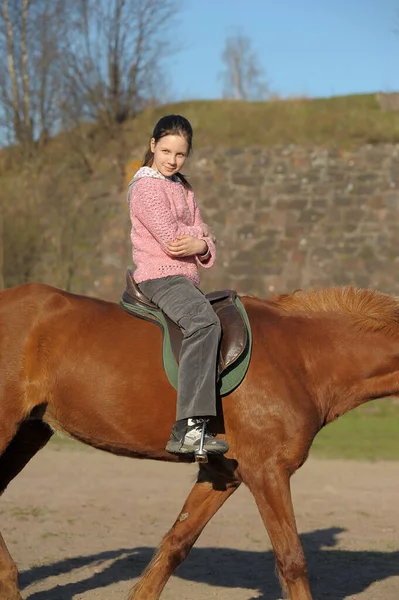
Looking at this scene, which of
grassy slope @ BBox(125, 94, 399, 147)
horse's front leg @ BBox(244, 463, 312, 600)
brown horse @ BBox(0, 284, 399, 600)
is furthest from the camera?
grassy slope @ BBox(125, 94, 399, 147)

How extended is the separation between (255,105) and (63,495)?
12.3 m

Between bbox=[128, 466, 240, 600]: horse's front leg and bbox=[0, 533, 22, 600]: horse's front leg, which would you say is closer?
bbox=[0, 533, 22, 600]: horse's front leg

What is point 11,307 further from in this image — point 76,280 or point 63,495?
point 76,280

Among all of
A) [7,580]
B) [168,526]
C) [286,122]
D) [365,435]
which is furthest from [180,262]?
[286,122]

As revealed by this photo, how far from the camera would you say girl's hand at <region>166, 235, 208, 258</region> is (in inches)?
189

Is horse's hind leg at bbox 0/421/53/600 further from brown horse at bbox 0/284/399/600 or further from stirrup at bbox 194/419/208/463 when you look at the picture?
stirrup at bbox 194/419/208/463

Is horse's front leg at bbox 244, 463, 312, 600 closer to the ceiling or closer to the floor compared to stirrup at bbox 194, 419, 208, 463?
closer to the floor

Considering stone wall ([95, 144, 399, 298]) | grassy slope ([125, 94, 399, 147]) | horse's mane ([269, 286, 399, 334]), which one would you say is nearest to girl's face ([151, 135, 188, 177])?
horse's mane ([269, 286, 399, 334])

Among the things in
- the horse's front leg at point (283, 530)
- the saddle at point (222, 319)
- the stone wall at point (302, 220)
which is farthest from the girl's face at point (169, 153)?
the stone wall at point (302, 220)

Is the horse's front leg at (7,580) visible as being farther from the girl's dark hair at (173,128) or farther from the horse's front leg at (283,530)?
the girl's dark hair at (173,128)

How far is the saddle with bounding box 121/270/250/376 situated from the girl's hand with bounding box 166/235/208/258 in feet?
0.92

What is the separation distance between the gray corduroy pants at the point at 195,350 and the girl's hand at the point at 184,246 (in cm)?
20

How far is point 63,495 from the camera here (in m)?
8.95

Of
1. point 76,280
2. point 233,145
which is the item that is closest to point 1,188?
point 76,280
